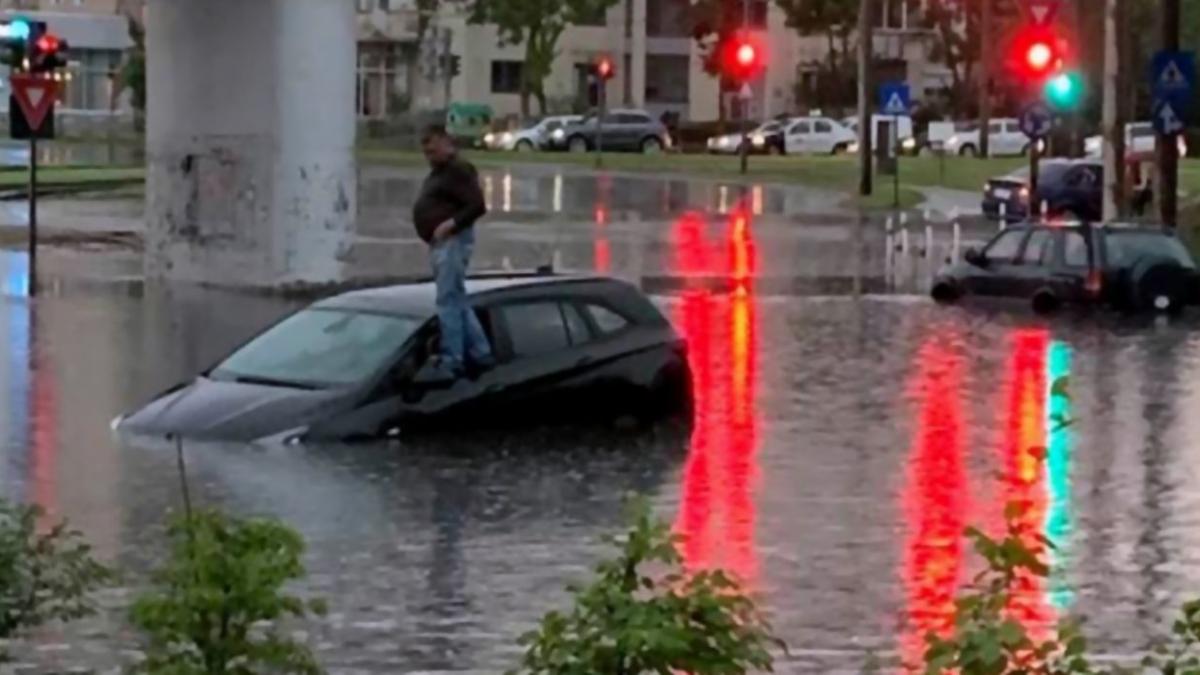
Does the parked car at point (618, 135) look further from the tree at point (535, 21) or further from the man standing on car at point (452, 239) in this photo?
the man standing on car at point (452, 239)

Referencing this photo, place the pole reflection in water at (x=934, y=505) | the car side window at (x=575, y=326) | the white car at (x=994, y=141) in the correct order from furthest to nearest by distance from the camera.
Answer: the white car at (x=994, y=141)
the car side window at (x=575, y=326)
the pole reflection in water at (x=934, y=505)

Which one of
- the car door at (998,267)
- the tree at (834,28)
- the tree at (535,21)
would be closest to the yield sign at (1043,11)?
the car door at (998,267)

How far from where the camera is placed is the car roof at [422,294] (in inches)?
776

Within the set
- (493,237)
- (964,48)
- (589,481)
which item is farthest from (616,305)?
(964,48)

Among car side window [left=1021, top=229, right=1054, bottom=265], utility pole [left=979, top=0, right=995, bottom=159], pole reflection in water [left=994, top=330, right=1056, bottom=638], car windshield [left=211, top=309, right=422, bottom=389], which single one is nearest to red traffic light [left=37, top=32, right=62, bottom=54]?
car side window [left=1021, top=229, right=1054, bottom=265]

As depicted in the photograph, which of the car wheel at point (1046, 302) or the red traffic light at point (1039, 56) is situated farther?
the red traffic light at point (1039, 56)

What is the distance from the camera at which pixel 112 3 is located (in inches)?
4313

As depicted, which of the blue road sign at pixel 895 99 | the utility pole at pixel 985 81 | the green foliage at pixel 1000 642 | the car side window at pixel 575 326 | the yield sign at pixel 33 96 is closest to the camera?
the green foliage at pixel 1000 642

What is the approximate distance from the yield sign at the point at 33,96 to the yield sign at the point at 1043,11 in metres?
15.8

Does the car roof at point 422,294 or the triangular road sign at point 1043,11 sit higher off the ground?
the triangular road sign at point 1043,11

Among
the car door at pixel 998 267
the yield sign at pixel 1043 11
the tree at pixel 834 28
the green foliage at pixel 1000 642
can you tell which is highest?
the tree at pixel 834 28

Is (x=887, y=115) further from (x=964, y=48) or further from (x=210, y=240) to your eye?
(x=964, y=48)

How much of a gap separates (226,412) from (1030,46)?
26.3 metres

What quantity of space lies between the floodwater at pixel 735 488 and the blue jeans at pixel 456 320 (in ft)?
1.80
